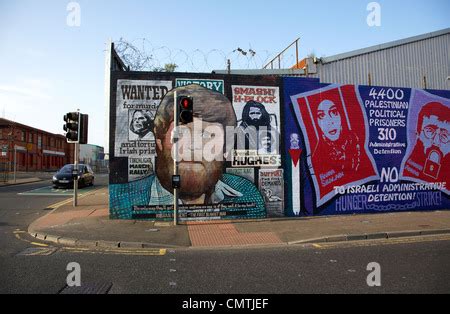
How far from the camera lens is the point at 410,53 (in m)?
17.0

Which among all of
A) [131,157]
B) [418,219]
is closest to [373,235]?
[418,219]

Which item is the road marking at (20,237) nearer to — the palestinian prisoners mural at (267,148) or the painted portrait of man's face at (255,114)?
the palestinian prisoners mural at (267,148)

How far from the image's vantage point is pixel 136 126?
36.4 feet

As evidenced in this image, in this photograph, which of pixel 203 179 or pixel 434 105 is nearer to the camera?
pixel 203 179

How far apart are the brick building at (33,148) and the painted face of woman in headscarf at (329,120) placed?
39.9 m

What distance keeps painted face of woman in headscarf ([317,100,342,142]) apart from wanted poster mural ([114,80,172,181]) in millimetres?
5810

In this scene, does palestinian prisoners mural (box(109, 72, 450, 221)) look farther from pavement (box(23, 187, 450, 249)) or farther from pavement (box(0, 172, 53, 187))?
pavement (box(0, 172, 53, 187))

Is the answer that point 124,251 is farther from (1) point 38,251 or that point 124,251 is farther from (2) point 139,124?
(2) point 139,124

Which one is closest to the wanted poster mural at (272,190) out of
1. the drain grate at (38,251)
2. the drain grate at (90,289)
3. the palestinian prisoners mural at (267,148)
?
the palestinian prisoners mural at (267,148)

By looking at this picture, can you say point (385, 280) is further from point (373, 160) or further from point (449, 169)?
point (449, 169)

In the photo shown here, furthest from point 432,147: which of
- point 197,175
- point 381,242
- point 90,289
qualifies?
point 90,289

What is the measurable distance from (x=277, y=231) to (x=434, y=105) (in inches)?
347

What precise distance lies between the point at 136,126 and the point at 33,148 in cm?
5169
